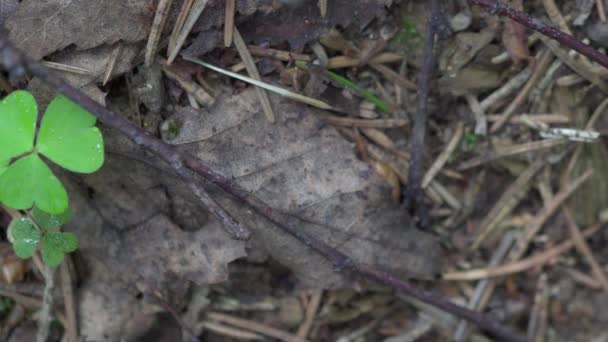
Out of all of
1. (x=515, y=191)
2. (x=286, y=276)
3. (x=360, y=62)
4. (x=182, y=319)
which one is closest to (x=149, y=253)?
(x=182, y=319)

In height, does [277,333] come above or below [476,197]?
below

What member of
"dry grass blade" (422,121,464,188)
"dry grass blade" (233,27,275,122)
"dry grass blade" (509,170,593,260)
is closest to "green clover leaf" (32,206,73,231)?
"dry grass blade" (233,27,275,122)

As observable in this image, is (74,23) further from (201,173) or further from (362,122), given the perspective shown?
(362,122)

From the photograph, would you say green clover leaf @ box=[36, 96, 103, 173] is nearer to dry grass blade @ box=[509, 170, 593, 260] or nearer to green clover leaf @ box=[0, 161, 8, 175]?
green clover leaf @ box=[0, 161, 8, 175]

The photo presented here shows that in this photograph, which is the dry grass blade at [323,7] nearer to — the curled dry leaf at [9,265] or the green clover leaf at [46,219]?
the green clover leaf at [46,219]

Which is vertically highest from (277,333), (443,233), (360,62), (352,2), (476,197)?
(352,2)

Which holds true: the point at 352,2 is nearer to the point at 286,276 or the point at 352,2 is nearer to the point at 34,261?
the point at 286,276
